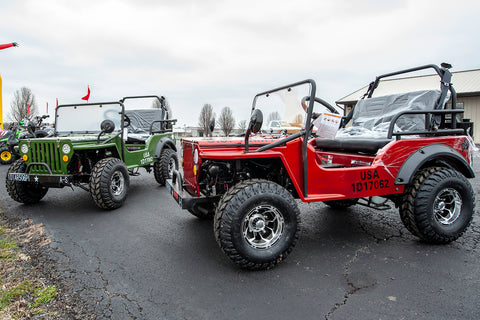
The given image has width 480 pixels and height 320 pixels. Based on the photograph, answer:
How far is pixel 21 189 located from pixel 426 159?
6.32 m

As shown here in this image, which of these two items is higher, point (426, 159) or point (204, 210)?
point (426, 159)

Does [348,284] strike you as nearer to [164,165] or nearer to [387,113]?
[387,113]

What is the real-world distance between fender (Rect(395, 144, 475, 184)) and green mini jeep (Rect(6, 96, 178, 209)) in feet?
14.2

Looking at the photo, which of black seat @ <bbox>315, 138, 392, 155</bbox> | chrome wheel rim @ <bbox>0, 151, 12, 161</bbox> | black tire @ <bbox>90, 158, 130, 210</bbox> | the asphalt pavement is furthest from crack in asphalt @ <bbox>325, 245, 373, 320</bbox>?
chrome wheel rim @ <bbox>0, 151, 12, 161</bbox>

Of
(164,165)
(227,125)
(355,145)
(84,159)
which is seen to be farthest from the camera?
(227,125)

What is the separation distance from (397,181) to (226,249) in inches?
82.7

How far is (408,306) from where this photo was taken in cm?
232

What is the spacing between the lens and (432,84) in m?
18.1

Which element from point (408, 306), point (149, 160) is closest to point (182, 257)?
point (408, 306)

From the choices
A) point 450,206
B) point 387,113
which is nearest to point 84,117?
point 387,113

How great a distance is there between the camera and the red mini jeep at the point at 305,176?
9.37 ft

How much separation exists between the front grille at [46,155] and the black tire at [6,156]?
843 cm

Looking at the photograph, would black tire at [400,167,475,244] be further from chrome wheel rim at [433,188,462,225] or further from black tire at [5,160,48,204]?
black tire at [5,160,48,204]

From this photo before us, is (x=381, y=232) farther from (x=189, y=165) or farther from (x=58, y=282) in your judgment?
(x=58, y=282)
